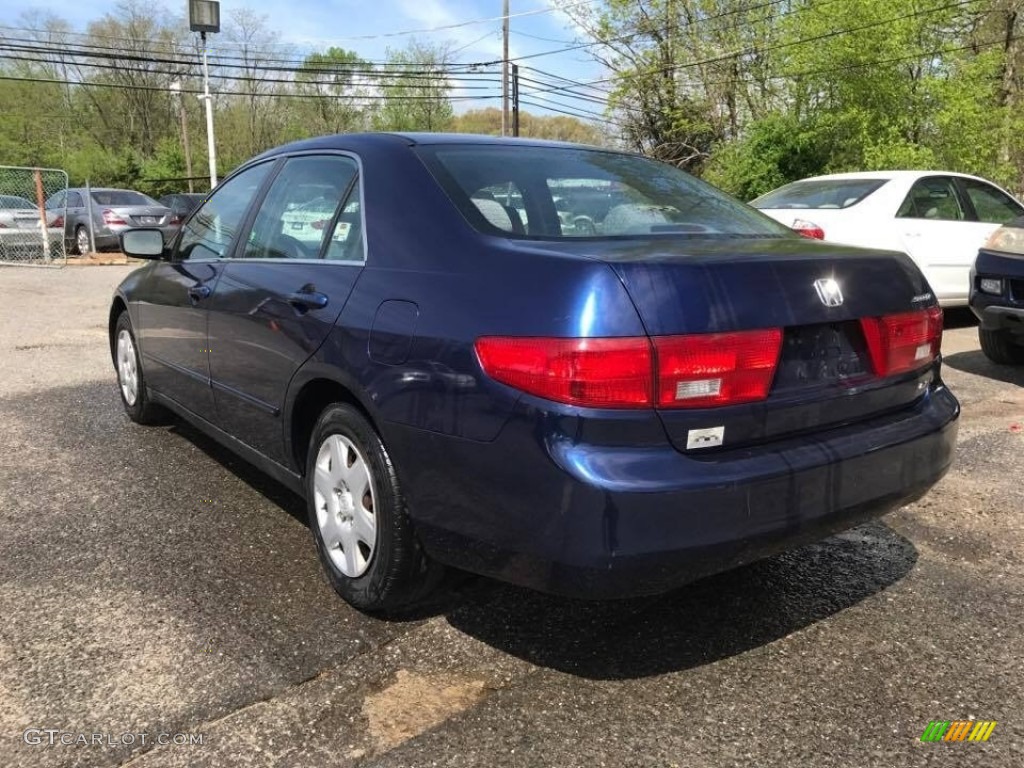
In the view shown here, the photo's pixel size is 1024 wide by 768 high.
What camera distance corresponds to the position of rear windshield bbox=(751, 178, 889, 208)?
8.09 meters

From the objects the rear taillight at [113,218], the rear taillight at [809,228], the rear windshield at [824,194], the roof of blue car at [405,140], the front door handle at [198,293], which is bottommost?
the front door handle at [198,293]

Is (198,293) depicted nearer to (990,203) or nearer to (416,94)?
(990,203)

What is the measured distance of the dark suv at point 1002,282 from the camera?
592 centimetres

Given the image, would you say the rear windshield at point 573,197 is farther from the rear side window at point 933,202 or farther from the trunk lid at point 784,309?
the rear side window at point 933,202

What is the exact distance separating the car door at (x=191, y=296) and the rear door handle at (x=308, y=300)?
847 millimetres

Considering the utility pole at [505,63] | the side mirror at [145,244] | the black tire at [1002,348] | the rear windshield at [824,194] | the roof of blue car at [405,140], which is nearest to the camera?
the roof of blue car at [405,140]

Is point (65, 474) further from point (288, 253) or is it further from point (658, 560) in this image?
point (658, 560)

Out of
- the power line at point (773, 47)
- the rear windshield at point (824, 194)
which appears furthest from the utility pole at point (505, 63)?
the rear windshield at point (824, 194)

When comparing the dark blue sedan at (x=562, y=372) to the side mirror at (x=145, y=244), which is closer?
the dark blue sedan at (x=562, y=372)

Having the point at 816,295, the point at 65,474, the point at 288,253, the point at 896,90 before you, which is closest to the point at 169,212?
the point at 896,90

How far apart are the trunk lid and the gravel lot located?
73cm

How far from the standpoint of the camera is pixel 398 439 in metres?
2.38

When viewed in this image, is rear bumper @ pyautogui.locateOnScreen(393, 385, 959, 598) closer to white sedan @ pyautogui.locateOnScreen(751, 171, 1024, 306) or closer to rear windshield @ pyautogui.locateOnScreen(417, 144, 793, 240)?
rear windshield @ pyautogui.locateOnScreen(417, 144, 793, 240)

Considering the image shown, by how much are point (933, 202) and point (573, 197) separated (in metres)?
6.74
